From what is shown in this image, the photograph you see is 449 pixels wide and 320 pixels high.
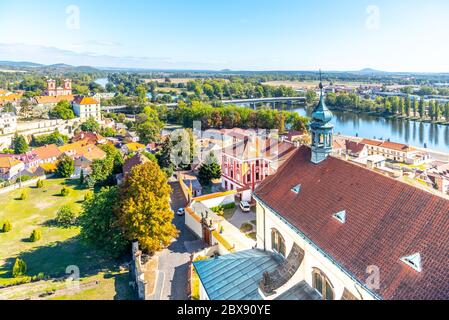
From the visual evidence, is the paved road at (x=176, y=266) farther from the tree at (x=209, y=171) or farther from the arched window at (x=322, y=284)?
the tree at (x=209, y=171)

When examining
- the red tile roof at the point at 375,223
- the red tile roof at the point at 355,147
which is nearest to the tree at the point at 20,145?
the red tile roof at the point at 355,147

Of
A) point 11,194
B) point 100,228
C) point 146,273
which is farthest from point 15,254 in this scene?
point 11,194

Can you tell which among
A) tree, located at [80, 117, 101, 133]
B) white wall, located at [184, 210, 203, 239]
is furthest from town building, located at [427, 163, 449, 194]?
tree, located at [80, 117, 101, 133]

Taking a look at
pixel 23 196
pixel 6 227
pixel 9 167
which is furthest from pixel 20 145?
pixel 6 227

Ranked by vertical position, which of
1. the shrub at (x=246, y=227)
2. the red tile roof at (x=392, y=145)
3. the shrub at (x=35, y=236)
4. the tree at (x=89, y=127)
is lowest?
the shrub at (x=35, y=236)
